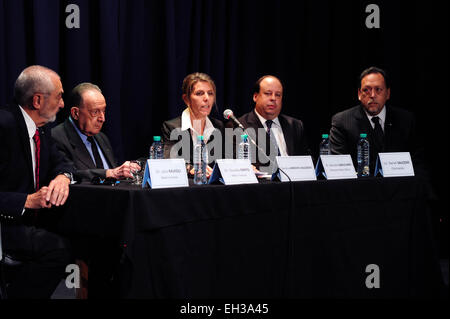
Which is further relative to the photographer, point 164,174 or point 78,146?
point 78,146

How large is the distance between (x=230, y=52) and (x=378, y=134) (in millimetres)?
1618

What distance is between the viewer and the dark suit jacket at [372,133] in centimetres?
347

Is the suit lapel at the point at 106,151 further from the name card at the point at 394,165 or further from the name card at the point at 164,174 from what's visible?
the name card at the point at 394,165

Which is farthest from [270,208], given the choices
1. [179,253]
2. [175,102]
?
[175,102]

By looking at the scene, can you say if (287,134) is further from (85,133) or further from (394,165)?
(85,133)

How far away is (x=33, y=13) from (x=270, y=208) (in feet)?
6.99

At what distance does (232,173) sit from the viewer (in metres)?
2.30

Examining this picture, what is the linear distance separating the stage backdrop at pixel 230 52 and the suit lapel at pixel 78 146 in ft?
1.57

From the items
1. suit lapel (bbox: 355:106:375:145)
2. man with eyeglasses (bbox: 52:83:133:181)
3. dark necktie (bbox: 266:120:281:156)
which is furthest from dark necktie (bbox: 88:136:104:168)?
suit lapel (bbox: 355:106:375:145)

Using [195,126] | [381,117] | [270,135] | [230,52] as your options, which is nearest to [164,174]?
[195,126]

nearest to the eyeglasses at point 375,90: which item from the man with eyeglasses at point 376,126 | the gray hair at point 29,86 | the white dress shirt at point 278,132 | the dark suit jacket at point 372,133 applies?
the man with eyeglasses at point 376,126

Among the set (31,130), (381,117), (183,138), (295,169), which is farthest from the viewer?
(381,117)

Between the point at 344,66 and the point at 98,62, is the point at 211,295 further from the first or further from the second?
the point at 344,66

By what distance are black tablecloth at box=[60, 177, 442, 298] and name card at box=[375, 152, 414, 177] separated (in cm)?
8
